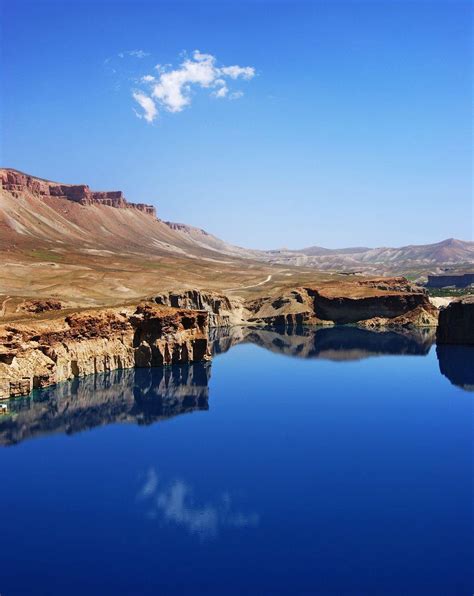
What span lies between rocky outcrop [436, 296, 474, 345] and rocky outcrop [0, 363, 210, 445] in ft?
201

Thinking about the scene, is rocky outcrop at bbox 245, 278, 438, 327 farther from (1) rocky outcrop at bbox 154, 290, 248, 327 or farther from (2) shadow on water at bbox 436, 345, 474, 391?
(2) shadow on water at bbox 436, 345, 474, 391

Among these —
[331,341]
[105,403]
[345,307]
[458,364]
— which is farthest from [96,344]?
[345,307]

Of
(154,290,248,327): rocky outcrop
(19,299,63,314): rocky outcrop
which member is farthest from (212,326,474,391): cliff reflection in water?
(19,299,63,314): rocky outcrop

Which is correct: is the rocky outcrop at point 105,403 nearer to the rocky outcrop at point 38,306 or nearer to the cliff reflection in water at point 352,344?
the rocky outcrop at point 38,306

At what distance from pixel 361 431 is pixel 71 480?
30.3 meters

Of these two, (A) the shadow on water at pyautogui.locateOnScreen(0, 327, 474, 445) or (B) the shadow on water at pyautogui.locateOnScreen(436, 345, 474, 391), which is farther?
(B) the shadow on water at pyautogui.locateOnScreen(436, 345, 474, 391)

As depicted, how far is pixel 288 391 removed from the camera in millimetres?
81188

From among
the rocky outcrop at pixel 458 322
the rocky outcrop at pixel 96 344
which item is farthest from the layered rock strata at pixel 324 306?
the rocky outcrop at pixel 96 344

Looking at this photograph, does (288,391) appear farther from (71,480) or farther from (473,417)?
(71,480)

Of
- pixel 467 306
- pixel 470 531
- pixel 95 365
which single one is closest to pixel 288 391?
pixel 95 365

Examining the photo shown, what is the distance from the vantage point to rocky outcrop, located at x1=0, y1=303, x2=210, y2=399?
7488 centimetres

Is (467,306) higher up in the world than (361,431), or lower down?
higher up

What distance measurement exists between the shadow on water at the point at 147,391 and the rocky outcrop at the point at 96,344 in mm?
2308

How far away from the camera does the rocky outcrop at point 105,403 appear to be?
2483 inches
